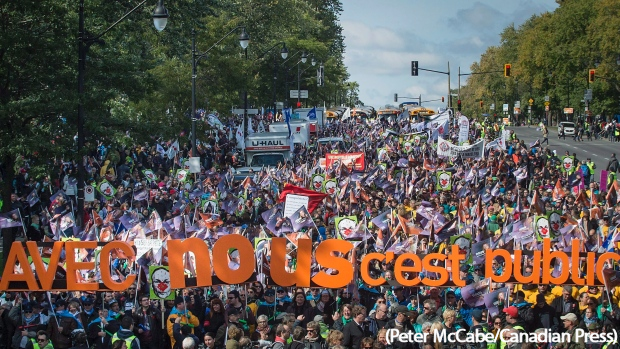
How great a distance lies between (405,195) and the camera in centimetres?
2677

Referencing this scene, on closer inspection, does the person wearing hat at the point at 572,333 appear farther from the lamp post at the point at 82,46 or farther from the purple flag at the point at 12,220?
the purple flag at the point at 12,220

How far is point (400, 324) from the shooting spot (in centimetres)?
1247

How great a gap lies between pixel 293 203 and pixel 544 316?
304 inches

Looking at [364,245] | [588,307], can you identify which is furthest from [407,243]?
[588,307]

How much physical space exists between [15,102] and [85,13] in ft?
11.4

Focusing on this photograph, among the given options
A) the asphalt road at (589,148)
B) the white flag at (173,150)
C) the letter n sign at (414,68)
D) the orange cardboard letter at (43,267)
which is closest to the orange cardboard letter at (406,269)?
the orange cardboard letter at (43,267)

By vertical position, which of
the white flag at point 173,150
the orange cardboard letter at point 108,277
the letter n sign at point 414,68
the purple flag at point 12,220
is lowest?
the orange cardboard letter at point 108,277

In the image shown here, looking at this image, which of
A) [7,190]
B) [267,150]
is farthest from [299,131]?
[7,190]

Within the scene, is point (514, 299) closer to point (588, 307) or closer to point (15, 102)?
point (588, 307)

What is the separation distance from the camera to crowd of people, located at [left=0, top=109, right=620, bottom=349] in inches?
492

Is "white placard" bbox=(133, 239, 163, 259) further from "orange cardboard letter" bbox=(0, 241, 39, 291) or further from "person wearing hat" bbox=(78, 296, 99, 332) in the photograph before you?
"orange cardboard letter" bbox=(0, 241, 39, 291)

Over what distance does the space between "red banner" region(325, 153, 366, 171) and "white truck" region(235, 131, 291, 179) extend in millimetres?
4031

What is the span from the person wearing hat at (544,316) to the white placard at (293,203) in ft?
23.9

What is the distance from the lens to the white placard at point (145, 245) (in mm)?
15023
